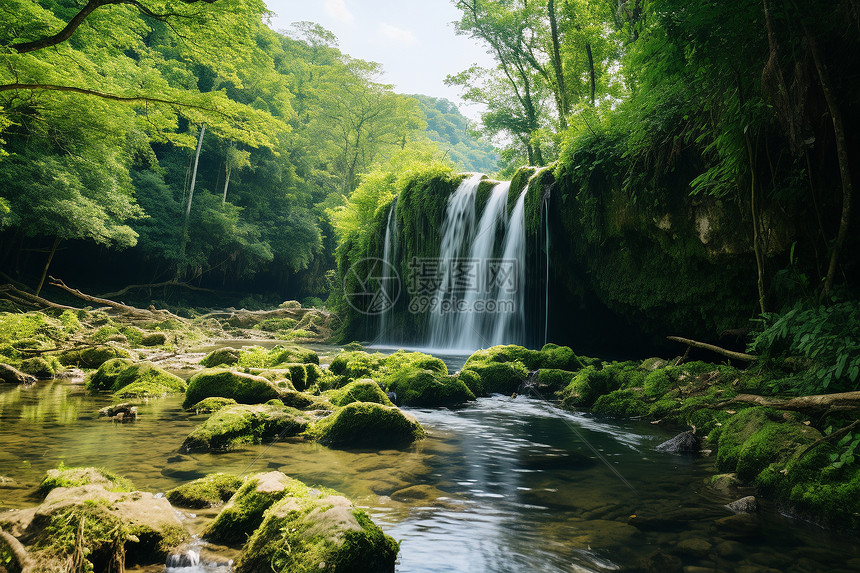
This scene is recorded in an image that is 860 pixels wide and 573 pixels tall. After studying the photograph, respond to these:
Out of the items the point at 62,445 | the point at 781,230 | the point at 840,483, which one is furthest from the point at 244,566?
the point at 781,230

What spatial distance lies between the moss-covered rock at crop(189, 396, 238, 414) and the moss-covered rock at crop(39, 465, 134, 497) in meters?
Result: 2.78

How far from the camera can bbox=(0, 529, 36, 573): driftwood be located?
6.55ft

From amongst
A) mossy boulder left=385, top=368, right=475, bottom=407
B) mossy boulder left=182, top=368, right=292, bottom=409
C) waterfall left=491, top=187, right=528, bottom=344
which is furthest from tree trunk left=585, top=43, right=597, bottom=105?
mossy boulder left=182, top=368, right=292, bottom=409

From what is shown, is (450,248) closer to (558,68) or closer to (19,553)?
(558,68)

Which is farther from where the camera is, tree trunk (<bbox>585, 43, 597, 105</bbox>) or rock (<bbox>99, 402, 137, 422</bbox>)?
tree trunk (<bbox>585, 43, 597, 105</bbox>)

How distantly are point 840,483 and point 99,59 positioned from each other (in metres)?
20.3

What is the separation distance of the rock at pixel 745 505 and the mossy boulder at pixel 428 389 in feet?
14.2

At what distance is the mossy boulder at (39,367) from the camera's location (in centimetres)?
806

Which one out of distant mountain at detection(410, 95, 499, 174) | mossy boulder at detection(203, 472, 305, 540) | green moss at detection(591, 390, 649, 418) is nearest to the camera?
mossy boulder at detection(203, 472, 305, 540)

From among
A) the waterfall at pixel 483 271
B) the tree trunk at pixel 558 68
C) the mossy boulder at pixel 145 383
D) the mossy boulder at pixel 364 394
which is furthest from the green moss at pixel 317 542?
the tree trunk at pixel 558 68

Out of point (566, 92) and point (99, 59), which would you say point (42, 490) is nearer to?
point (99, 59)

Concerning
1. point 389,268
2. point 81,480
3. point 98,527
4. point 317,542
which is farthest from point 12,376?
point 389,268

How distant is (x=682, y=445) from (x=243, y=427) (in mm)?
4586

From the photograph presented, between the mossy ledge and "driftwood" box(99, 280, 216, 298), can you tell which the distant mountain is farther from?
the mossy ledge
